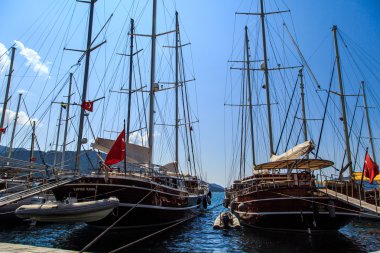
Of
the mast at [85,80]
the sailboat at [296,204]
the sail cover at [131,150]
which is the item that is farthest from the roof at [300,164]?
the mast at [85,80]

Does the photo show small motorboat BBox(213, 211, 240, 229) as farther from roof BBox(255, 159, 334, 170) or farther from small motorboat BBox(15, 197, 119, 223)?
small motorboat BBox(15, 197, 119, 223)

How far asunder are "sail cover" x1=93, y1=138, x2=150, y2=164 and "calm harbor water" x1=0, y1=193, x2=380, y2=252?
503 cm

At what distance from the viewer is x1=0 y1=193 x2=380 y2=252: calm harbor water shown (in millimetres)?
15383

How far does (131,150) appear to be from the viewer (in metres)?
21.9

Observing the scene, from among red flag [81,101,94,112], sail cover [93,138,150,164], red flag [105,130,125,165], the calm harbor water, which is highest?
red flag [81,101,94,112]

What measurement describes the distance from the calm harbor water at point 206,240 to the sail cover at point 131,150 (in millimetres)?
5035

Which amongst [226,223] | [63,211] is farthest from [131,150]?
[226,223]

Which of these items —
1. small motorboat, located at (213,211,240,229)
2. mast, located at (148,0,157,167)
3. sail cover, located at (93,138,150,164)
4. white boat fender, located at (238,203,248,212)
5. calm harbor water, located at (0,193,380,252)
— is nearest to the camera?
calm harbor water, located at (0,193,380,252)

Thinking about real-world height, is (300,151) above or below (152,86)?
below

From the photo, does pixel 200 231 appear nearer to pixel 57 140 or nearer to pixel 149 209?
pixel 149 209

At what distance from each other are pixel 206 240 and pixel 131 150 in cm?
786

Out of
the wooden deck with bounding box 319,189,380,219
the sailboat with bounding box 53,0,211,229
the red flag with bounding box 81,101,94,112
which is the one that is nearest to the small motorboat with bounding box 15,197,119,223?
the sailboat with bounding box 53,0,211,229

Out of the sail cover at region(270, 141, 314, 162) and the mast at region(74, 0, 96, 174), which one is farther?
the sail cover at region(270, 141, 314, 162)

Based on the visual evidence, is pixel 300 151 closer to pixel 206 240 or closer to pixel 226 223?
pixel 226 223
